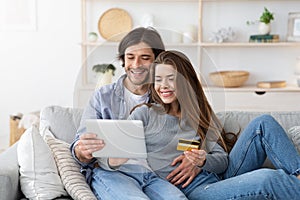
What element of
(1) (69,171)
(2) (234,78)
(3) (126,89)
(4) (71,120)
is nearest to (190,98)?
(3) (126,89)

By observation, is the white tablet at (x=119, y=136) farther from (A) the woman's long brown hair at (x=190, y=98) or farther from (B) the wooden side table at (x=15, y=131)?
(B) the wooden side table at (x=15, y=131)

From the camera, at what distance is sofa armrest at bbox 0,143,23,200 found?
1956 millimetres

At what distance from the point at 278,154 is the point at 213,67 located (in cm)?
43

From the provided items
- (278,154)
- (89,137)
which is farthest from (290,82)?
(89,137)

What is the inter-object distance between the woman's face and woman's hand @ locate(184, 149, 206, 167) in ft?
0.83

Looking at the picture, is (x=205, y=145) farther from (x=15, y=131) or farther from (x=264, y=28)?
(x=264, y=28)

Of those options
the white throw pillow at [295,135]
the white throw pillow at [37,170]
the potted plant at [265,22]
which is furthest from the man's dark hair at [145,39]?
the potted plant at [265,22]

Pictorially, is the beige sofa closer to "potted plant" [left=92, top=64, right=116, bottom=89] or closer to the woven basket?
"potted plant" [left=92, top=64, right=116, bottom=89]

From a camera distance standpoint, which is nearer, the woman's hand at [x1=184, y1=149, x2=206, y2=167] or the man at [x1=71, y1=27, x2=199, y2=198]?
the man at [x1=71, y1=27, x2=199, y2=198]

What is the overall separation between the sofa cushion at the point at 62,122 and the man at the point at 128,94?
0.29 m

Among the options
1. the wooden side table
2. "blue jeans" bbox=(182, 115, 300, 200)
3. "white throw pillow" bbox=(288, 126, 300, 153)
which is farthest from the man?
the wooden side table

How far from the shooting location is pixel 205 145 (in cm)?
223

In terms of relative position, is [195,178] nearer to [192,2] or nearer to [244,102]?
[244,102]

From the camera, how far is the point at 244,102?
14.7ft
